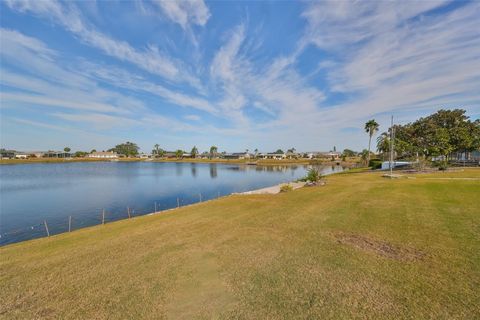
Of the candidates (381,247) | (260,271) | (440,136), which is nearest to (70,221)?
(260,271)

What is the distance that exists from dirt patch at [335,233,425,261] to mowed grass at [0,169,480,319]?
3 centimetres

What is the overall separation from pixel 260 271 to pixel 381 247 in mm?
→ 4483

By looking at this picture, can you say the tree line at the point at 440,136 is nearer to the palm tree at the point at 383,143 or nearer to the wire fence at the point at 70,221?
the palm tree at the point at 383,143

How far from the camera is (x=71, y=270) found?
725 cm

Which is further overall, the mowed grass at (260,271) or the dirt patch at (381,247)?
the dirt patch at (381,247)

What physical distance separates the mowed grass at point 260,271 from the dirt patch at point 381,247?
0.03 m

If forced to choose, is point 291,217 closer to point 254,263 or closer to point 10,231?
point 254,263

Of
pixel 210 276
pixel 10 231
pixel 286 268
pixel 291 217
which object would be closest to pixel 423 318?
pixel 286 268

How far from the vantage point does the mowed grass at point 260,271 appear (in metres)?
5.00

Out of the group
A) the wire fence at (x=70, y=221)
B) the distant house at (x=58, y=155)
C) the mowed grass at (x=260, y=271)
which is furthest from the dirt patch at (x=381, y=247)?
the distant house at (x=58, y=155)

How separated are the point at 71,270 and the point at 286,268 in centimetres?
658

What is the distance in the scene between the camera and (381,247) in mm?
7992

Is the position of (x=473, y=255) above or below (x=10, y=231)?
above

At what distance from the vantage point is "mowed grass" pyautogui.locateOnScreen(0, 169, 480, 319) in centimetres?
500
